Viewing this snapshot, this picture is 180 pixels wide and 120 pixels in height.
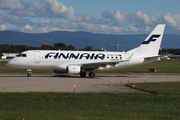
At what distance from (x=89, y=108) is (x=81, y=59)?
24.6 meters

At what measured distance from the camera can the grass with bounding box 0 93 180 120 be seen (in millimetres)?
12117

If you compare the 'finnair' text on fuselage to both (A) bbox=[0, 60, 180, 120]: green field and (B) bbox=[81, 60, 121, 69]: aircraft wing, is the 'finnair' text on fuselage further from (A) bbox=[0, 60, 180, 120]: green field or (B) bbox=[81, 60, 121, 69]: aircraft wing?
(A) bbox=[0, 60, 180, 120]: green field

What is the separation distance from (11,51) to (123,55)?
152 metres

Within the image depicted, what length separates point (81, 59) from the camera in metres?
38.6

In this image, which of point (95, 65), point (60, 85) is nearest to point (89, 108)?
point (60, 85)

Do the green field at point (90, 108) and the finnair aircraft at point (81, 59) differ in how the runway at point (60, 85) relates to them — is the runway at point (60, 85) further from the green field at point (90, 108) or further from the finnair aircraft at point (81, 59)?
the green field at point (90, 108)

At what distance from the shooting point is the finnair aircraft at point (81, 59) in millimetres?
36719

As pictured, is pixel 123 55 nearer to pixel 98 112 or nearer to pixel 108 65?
pixel 108 65

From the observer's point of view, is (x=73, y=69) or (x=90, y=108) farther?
(x=73, y=69)

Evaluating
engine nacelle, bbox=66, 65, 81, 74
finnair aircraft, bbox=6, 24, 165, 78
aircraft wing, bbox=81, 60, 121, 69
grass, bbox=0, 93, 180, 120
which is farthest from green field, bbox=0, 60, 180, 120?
finnair aircraft, bbox=6, 24, 165, 78

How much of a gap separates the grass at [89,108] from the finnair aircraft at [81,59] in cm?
1928

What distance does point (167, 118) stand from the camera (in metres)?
12.0

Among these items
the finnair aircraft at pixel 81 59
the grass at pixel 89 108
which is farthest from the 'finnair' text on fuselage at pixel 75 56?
the grass at pixel 89 108

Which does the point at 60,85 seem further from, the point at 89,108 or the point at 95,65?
the point at 89,108
